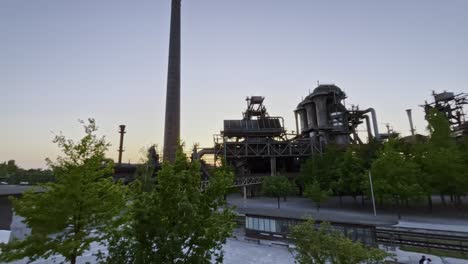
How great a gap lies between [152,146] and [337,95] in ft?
160

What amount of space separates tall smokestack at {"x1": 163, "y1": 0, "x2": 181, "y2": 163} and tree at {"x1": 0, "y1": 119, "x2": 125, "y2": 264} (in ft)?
98.9

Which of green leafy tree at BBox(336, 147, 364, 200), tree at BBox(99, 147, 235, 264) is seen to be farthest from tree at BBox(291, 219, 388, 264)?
green leafy tree at BBox(336, 147, 364, 200)

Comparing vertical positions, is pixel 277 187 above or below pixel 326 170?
below

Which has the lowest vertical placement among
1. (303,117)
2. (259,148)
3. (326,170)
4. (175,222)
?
(175,222)

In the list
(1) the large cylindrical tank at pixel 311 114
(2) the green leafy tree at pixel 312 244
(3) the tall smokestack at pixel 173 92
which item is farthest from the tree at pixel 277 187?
(2) the green leafy tree at pixel 312 244

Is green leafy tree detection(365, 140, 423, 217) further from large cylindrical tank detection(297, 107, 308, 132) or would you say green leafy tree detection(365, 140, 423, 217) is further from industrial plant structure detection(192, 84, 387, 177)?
large cylindrical tank detection(297, 107, 308, 132)

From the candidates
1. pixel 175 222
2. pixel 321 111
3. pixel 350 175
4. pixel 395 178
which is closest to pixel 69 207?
pixel 175 222

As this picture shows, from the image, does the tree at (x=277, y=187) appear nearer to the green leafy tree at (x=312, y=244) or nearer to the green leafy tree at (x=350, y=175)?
the green leafy tree at (x=350, y=175)

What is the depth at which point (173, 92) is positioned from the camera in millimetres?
43562

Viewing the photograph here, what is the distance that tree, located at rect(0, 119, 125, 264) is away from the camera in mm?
8914

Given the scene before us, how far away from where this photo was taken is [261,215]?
20484mm

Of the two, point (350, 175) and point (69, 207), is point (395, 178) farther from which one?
point (69, 207)

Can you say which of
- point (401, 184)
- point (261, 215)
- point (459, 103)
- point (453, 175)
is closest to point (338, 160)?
point (401, 184)

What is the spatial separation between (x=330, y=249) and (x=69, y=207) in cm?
935
